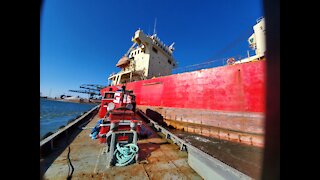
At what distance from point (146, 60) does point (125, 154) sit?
17.1 m

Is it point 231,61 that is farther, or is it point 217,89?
point 231,61

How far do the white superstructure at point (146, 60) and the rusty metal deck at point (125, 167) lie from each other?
1485 centimetres

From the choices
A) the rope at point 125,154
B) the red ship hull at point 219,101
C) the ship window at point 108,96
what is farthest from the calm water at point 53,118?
the red ship hull at point 219,101

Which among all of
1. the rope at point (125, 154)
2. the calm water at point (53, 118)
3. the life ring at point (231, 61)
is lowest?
the calm water at point (53, 118)

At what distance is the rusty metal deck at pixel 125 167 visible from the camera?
2883 mm

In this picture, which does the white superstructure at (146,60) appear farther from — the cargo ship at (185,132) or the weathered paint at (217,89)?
the weathered paint at (217,89)

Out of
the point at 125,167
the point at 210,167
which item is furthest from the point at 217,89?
the point at 125,167

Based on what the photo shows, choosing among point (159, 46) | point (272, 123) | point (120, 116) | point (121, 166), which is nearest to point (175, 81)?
point (120, 116)

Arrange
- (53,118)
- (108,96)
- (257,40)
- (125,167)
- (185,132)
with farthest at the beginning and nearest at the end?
(53,118) < (257,40) < (185,132) < (108,96) < (125,167)

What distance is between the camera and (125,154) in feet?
11.5

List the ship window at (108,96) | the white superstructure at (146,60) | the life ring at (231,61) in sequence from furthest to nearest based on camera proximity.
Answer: the white superstructure at (146,60)
the life ring at (231,61)
the ship window at (108,96)

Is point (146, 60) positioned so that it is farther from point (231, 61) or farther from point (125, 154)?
point (125, 154)

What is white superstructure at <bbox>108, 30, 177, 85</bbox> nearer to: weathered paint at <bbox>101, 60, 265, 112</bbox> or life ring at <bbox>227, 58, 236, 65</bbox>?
weathered paint at <bbox>101, 60, 265, 112</bbox>
